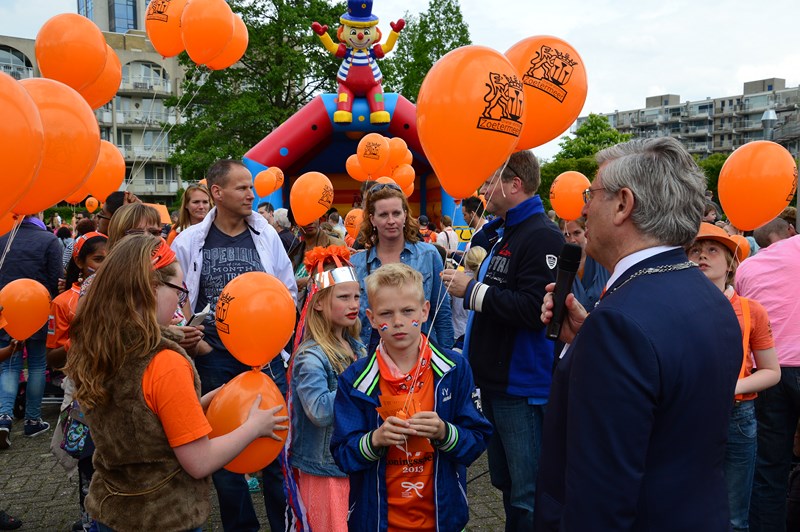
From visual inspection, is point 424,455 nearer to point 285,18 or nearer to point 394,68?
point 285,18

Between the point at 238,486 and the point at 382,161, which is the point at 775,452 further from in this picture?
the point at 382,161

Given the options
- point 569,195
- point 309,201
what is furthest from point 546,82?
point 309,201

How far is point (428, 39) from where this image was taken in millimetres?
32406

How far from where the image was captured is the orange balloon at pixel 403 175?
10.3 meters

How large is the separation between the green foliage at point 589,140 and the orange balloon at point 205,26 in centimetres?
4492

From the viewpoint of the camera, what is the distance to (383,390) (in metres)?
2.44

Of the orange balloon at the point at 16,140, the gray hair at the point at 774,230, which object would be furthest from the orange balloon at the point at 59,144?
the gray hair at the point at 774,230

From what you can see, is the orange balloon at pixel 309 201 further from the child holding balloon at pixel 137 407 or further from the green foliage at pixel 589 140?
the green foliage at pixel 589 140

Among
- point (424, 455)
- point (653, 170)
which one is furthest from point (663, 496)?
point (424, 455)

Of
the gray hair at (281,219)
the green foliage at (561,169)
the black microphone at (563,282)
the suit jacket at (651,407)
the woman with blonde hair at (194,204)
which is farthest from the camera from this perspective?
the green foliage at (561,169)

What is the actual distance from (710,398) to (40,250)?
6.28 metres

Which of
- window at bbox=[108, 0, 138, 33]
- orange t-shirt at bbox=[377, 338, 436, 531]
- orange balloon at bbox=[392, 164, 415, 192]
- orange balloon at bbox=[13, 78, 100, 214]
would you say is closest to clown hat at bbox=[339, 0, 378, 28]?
orange balloon at bbox=[392, 164, 415, 192]

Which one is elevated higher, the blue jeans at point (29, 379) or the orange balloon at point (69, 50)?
the orange balloon at point (69, 50)

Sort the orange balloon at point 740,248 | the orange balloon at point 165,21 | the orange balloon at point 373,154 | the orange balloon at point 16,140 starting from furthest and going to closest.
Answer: the orange balloon at point 373,154, the orange balloon at point 165,21, the orange balloon at point 740,248, the orange balloon at point 16,140
